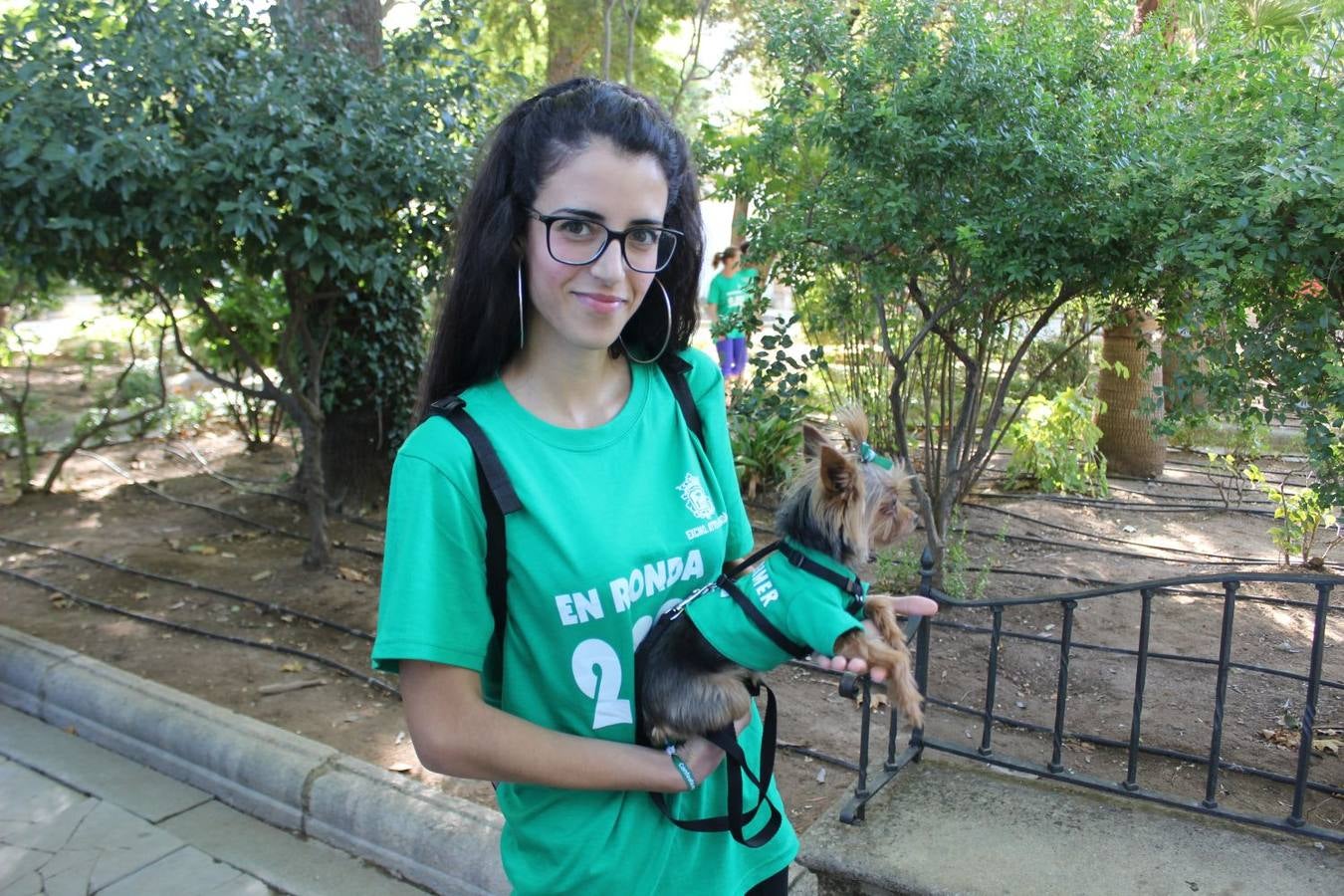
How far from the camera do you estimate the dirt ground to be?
4.55 m

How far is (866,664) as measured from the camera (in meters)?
1.91

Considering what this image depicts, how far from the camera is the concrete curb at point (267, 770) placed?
3.74 m

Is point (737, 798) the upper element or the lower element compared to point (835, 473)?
lower

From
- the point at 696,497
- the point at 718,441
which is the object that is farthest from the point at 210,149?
the point at 696,497

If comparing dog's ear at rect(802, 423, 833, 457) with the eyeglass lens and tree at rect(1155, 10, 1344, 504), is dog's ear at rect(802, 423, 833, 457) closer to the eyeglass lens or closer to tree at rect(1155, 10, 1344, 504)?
the eyeglass lens

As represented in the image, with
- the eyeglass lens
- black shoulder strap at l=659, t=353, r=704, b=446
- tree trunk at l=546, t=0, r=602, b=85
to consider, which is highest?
tree trunk at l=546, t=0, r=602, b=85

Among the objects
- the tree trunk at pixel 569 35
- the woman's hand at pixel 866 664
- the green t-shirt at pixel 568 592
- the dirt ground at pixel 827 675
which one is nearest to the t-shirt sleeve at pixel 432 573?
the green t-shirt at pixel 568 592

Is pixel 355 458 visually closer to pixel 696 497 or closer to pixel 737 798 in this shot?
pixel 696 497

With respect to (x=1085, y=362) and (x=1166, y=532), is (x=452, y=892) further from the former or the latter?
(x=1085, y=362)

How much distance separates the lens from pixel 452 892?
368cm

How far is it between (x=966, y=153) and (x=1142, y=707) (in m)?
2.61

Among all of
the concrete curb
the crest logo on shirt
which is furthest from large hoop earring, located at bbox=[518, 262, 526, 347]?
the concrete curb

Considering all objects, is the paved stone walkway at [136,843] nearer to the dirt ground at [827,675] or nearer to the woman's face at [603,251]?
the dirt ground at [827,675]

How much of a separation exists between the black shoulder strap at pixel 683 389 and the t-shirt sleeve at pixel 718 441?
12 mm
